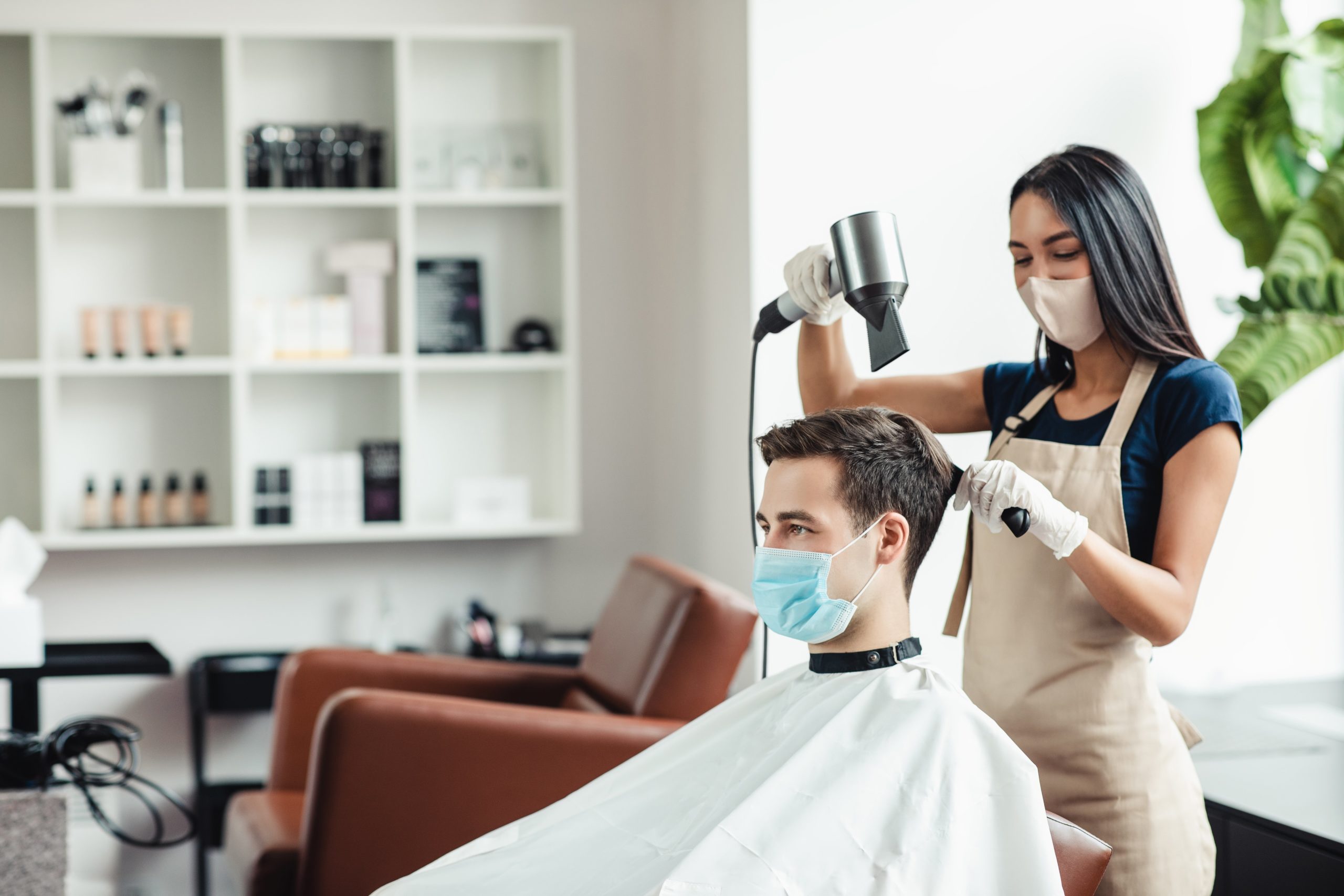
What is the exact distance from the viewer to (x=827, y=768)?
4.07 ft

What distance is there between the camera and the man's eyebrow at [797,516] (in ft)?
4.31

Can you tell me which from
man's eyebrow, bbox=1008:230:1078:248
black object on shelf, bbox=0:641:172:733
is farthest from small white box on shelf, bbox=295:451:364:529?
man's eyebrow, bbox=1008:230:1078:248

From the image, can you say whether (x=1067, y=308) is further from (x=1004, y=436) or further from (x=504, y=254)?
(x=504, y=254)

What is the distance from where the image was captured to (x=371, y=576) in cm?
336

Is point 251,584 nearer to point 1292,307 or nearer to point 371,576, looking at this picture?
point 371,576

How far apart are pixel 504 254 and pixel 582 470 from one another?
651 millimetres

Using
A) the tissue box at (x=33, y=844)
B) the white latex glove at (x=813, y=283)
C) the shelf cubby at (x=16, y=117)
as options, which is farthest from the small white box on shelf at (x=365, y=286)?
the white latex glove at (x=813, y=283)

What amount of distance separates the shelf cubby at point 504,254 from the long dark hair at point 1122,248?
6.62 ft

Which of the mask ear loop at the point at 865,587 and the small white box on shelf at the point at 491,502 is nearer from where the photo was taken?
the mask ear loop at the point at 865,587

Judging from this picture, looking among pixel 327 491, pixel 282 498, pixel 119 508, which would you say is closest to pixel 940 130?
pixel 327 491

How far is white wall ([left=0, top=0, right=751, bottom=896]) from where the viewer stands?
3.13 m

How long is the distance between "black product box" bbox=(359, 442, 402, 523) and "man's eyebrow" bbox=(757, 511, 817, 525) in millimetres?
2003

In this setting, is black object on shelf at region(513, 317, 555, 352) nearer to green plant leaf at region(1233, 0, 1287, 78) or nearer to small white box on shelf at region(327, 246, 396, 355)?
small white box on shelf at region(327, 246, 396, 355)

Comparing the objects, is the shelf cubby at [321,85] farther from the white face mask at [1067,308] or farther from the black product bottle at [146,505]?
the white face mask at [1067,308]
